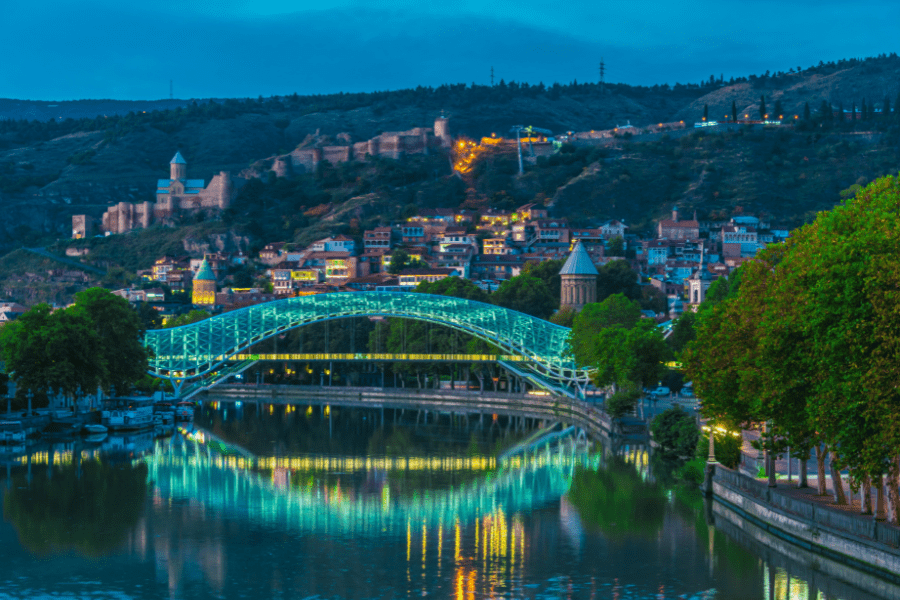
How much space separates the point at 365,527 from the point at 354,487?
19.5 ft

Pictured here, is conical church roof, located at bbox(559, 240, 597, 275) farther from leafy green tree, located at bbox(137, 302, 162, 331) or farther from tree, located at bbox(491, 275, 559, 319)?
leafy green tree, located at bbox(137, 302, 162, 331)

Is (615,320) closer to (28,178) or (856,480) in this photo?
(856,480)

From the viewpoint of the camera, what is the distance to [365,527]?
26.3 metres

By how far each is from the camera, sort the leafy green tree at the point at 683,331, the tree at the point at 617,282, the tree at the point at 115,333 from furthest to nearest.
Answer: the tree at the point at 617,282
the leafy green tree at the point at 683,331
the tree at the point at 115,333

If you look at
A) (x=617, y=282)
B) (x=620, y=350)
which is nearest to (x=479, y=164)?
(x=617, y=282)

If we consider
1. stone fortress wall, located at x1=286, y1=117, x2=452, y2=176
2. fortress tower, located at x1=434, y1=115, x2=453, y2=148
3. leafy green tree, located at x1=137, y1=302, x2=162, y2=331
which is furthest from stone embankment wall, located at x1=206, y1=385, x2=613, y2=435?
fortress tower, located at x1=434, y1=115, x2=453, y2=148

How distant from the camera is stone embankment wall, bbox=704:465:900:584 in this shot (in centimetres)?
1903

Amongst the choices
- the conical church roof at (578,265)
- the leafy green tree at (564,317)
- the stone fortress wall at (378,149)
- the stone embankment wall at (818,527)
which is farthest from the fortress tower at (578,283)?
the stone fortress wall at (378,149)

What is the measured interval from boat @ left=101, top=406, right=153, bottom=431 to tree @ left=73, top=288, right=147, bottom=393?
3.88 feet

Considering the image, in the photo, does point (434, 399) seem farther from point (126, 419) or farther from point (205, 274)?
point (205, 274)

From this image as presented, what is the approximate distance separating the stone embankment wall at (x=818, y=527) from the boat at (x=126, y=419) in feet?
81.8

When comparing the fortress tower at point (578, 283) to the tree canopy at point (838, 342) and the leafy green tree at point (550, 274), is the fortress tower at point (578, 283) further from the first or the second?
the tree canopy at point (838, 342)

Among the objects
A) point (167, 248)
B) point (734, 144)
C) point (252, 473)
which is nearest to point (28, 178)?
point (167, 248)

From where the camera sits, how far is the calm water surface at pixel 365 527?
21094 mm
